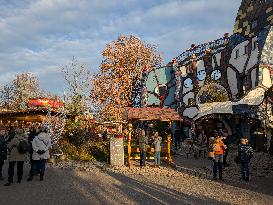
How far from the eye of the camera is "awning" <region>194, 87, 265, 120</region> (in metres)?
23.5

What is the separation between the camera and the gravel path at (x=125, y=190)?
9.30 metres

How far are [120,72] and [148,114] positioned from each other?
901 inches

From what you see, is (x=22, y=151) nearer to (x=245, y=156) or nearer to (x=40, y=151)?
(x=40, y=151)

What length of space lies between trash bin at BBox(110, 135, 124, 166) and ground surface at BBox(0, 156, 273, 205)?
2221 mm

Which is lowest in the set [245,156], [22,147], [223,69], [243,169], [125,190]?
[125,190]

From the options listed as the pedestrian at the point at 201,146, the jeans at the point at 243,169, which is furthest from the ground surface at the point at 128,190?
the pedestrian at the point at 201,146

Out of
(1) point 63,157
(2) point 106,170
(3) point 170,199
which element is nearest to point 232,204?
(3) point 170,199

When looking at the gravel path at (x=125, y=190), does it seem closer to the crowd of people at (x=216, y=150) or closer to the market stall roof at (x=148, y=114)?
the crowd of people at (x=216, y=150)

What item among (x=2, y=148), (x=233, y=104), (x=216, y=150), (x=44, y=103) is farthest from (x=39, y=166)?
(x=44, y=103)

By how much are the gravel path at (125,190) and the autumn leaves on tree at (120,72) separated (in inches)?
994

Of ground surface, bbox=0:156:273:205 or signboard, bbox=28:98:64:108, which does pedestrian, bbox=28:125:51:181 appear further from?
signboard, bbox=28:98:64:108

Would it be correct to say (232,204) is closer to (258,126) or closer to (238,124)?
(258,126)

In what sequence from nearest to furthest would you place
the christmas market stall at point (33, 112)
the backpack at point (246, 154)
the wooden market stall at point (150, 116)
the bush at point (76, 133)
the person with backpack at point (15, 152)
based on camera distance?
the person with backpack at point (15, 152) < the backpack at point (246, 154) < the wooden market stall at point (150, 116) < the bush at point (76, 133) < the christmas market stall at point (33, 112)

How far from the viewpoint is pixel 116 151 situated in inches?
677
